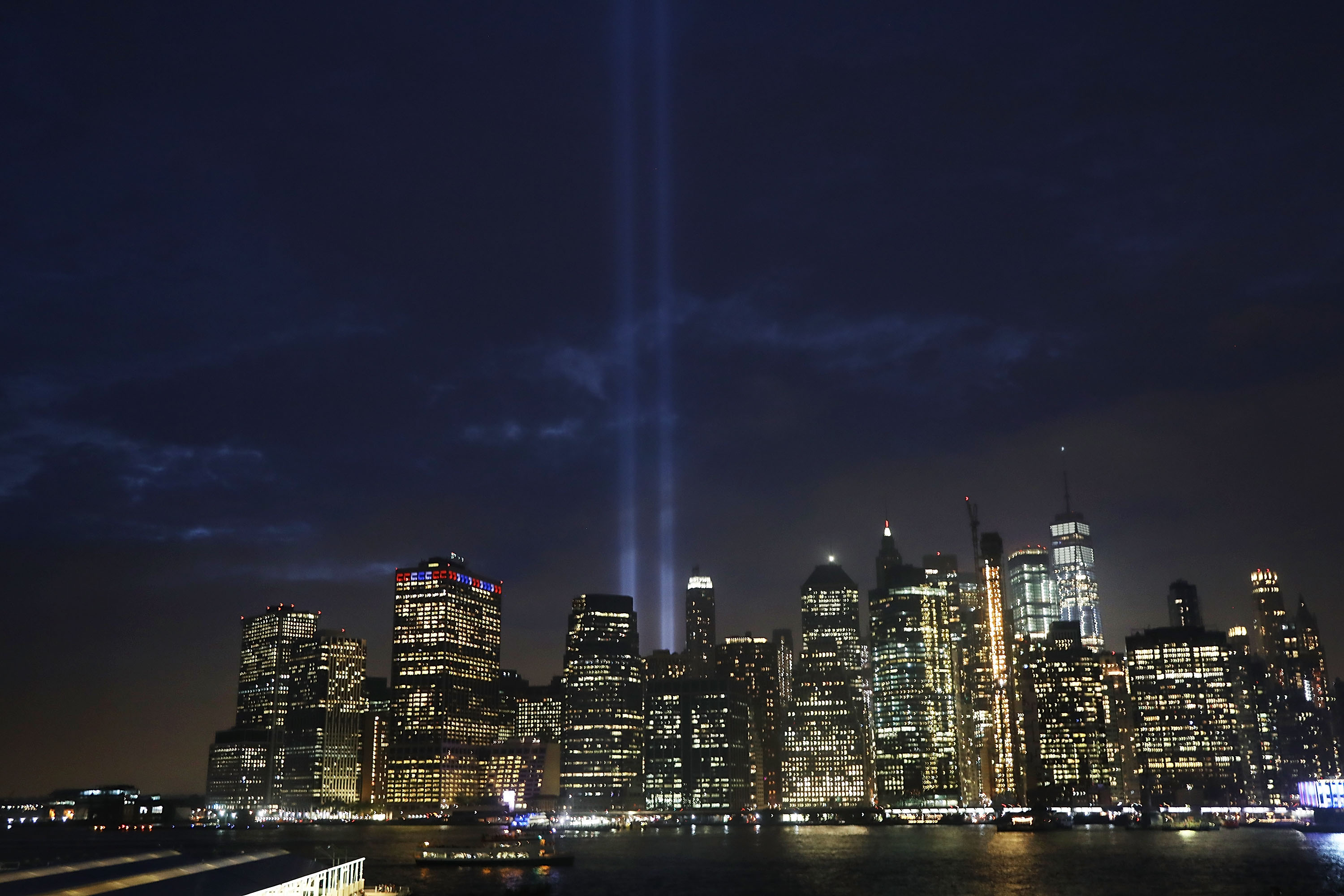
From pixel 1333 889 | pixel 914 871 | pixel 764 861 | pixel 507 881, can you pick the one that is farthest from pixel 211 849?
pixel 1333 889

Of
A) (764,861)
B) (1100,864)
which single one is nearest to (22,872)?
(764,861)

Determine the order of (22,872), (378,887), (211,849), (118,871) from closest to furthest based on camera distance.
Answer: (22,872), (118,871), (378,887), (211,849)

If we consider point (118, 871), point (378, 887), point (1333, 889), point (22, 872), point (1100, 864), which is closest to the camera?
point (22, 872)

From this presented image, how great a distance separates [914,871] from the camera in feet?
543

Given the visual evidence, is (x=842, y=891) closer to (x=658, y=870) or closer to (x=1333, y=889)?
(x=658, y=870)

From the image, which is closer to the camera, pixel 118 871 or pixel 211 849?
pixel 118 871

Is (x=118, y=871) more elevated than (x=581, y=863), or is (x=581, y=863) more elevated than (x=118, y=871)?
(x=118, y=871)

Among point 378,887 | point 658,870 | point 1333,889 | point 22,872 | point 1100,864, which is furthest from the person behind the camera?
point 1100,864

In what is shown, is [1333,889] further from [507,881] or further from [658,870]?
[507,881]

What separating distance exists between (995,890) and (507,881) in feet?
193

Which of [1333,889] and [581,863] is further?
[581,863]

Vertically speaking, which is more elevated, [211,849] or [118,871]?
[118,871]

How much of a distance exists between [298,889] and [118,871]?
10.4 meters

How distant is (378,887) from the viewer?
112812 millimetres
